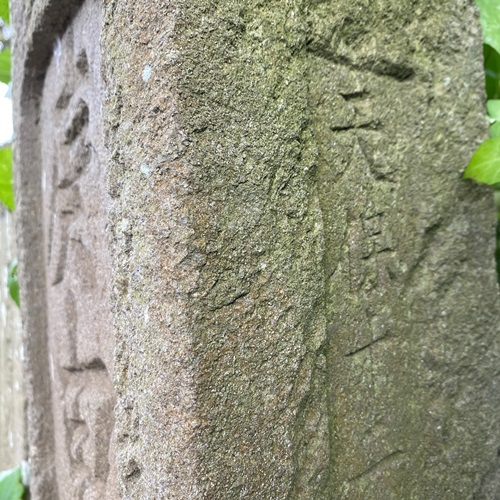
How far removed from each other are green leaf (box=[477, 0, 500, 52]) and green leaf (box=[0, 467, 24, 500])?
4.06 ft

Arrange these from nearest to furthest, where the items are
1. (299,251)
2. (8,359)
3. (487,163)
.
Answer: (299,251)
(487,163)
(8,359)

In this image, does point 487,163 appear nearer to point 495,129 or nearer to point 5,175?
point 495,129

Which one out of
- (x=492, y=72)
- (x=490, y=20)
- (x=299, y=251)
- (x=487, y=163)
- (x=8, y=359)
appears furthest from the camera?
(x=8, y=359)

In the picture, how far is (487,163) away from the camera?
0.70 metres

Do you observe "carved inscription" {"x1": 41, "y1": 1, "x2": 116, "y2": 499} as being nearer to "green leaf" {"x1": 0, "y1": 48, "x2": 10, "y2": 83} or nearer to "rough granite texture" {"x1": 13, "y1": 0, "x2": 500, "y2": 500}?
"rough granite texture" {"x1": 13, "y1": 0, "x2": 500, "y2": 500}

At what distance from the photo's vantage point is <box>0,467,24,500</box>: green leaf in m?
1.08

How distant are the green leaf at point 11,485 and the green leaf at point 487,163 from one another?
1081mm

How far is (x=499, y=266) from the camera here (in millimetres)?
930

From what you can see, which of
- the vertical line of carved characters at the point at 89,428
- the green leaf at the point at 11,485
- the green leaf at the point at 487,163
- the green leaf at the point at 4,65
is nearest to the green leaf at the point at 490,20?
the green leaf at the point at 487,163

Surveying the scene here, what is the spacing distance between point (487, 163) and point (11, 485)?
3.69 feet

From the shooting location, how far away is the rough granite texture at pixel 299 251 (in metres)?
0.48

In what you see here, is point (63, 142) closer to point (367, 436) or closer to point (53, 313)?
point (53, 313)

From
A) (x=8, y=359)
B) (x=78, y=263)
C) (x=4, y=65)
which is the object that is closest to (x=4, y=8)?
(x=4, y=65)

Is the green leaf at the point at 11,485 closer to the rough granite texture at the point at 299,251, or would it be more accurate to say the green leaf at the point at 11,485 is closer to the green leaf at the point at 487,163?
the rough granite texture at the point at 299,251
